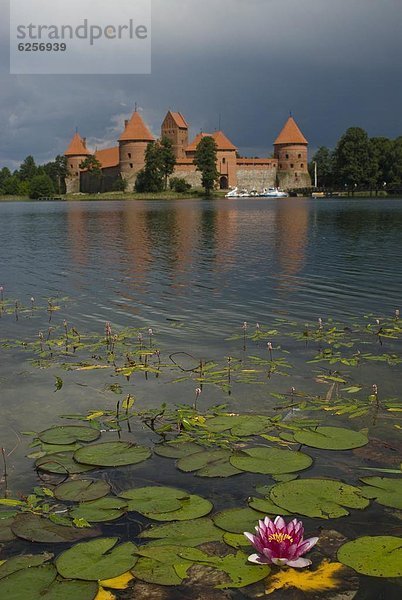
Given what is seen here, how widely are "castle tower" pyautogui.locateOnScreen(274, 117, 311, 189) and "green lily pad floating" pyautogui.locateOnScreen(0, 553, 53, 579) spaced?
345 ft

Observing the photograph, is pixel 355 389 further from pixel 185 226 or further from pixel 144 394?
pixel 185 226

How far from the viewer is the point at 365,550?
2635mm

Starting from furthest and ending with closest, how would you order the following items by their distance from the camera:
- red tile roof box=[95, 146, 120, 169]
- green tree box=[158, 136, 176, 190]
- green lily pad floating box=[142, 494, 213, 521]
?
red tile roof box=[95, 146, 120, 169] < green tree box=[158, 136, 176, 190] < green lily pad floating box=[142, 494, 213, 521]

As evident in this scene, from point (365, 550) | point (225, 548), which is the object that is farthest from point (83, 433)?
point (365, 550)

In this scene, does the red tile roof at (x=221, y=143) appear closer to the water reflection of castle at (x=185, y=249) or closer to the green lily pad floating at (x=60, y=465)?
the water reflection of castle at (x=185, y=249)

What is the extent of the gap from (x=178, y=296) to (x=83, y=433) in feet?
21.0

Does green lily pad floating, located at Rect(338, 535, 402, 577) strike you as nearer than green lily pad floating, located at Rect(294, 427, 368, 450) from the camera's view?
Yes

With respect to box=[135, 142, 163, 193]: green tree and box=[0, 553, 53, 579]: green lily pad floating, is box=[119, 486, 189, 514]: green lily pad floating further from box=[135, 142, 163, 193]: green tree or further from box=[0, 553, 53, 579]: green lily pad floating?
box=[135, 142, 163, 193]: green tree

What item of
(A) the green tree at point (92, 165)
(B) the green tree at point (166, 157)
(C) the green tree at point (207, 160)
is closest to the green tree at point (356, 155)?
(C) the green tree at point (207, 160)

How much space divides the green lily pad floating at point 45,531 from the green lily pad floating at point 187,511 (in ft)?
0.96

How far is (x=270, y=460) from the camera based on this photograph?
3.60m

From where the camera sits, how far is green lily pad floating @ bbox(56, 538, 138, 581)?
8.20ft

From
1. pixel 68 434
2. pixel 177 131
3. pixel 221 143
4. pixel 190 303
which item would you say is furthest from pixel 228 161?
pixel 68 434

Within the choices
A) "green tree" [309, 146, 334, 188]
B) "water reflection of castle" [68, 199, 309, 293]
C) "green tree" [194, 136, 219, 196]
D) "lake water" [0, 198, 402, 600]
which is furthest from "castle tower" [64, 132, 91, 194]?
"lake water" [0, 198, 402, 600]
